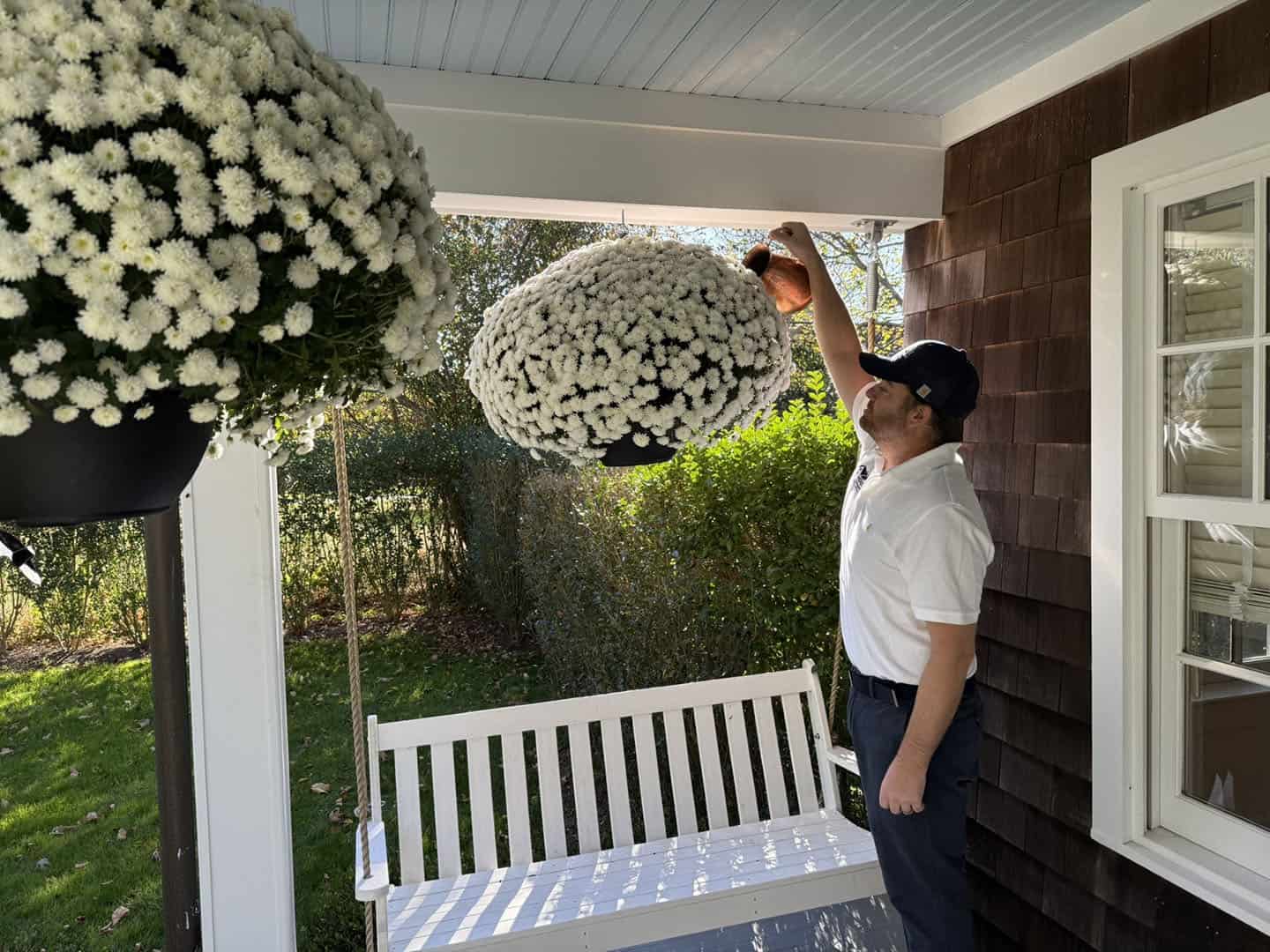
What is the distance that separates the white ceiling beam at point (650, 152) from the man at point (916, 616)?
0.51 m

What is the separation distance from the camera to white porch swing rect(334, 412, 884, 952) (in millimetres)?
2168

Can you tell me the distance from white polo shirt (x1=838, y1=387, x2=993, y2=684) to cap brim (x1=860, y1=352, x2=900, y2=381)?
8.2 inches

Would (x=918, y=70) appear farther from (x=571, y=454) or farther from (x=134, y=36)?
(x=134, y=36)

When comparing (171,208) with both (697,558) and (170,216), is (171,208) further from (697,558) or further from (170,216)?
(697,558)

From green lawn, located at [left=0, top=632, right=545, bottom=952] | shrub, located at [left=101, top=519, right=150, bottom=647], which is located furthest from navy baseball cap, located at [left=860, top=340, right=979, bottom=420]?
shrub, located at [left=101, top=519, right=150, bottom=647]

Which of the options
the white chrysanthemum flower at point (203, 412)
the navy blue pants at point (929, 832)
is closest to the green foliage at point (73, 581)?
the navy blue pants at point (929, 832)

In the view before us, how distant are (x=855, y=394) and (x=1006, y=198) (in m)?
0.75

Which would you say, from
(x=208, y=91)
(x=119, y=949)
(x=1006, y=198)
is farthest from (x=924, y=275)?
(x=119, y=949)

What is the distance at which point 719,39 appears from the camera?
6.57 feet

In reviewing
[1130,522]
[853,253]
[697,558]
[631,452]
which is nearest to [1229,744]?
[1130,522]

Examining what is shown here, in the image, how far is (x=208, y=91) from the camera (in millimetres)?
661

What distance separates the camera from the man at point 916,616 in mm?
1906

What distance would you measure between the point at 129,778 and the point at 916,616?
3.80m

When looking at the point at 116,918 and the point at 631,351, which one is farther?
the point at 116,918
